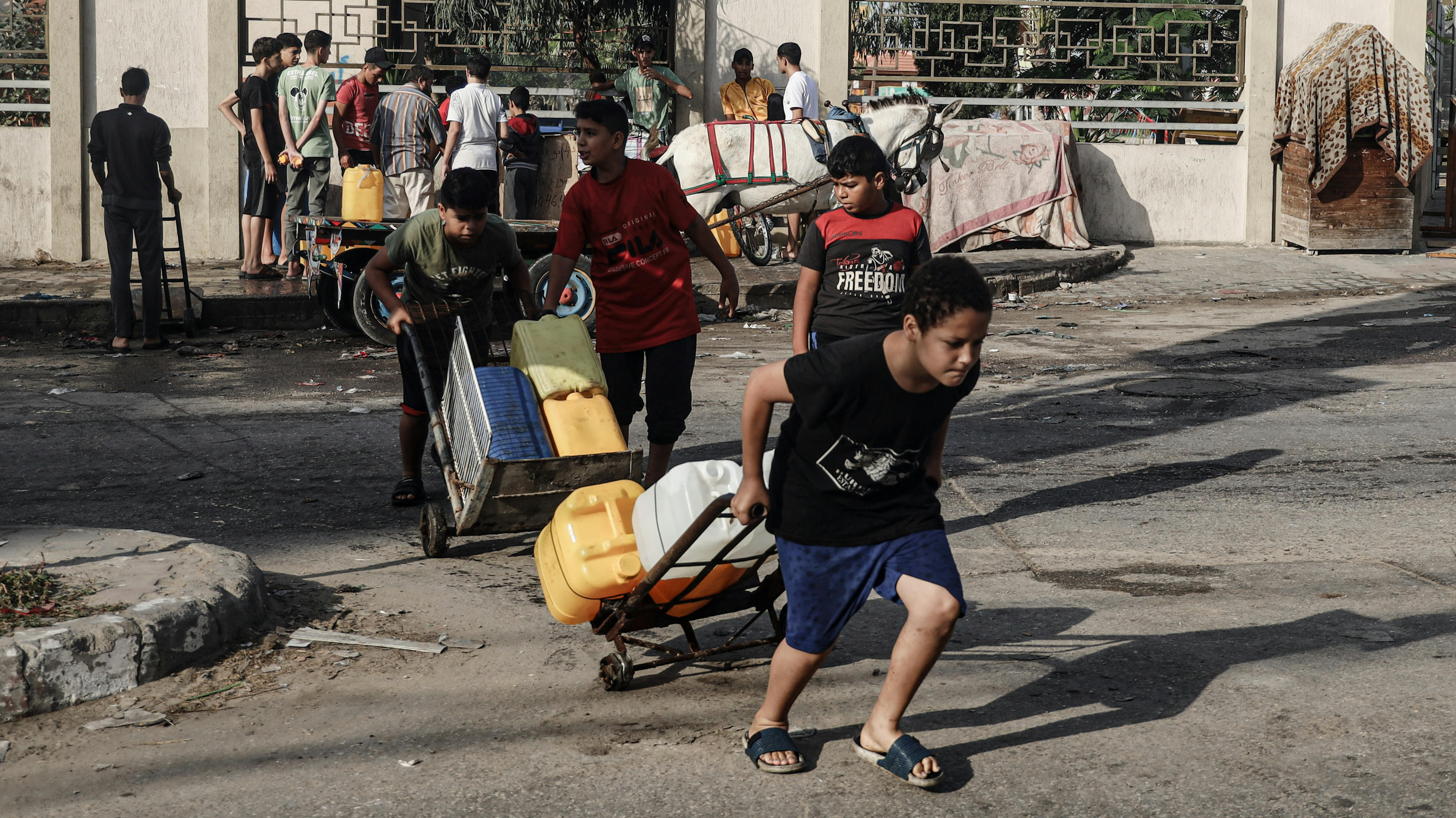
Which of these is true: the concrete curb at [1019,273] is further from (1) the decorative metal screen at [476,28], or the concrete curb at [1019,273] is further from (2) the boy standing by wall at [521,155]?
(1) the decorative metal screen at [476,28]

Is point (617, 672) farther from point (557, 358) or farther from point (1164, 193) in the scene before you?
point (1164, 193)

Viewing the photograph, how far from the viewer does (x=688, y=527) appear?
394 cm

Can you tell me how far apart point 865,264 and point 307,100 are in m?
8.83

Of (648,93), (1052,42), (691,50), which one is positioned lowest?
(648,93)

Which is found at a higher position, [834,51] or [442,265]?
[834,51]

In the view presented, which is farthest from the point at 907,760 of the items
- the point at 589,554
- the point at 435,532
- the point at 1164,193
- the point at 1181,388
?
the point at 1164,193

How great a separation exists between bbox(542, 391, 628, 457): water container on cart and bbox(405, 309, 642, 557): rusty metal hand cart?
0.09 metres

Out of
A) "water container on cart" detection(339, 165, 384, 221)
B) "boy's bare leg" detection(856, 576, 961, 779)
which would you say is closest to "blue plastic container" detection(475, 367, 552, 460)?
"boy's bare leg" detection(856, 576, 961, 779)

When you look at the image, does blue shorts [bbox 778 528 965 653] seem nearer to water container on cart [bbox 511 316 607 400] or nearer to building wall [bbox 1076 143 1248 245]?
water container on cart [bbox 511 316 607 400]

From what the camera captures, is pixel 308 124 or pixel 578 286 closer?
pixel 578 286

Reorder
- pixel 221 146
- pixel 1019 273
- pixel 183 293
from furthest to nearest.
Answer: pixel 221 146 < pixel 1019 273 < pixel 183 293

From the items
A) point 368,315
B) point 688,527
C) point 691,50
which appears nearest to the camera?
point 688,527

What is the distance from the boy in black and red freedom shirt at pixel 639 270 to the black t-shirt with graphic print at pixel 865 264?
51 cm

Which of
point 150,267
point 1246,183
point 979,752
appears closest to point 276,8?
point 150,267
